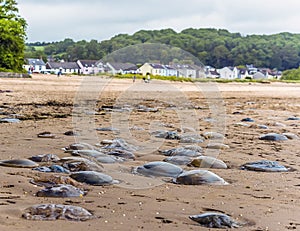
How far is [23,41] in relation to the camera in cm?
3688

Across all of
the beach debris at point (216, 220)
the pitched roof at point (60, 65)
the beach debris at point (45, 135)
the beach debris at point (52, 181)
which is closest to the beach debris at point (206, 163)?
the beach debris at point (52, 181)

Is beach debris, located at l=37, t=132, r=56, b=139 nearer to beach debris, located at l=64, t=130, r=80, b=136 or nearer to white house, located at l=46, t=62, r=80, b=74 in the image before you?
beach debris, located at l=64, t=130, r=80, b=136

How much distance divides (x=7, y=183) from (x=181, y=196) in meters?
1.30

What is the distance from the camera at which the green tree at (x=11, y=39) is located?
1356 inches

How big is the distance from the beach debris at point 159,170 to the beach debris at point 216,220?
4.25 ft

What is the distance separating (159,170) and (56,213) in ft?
5.30

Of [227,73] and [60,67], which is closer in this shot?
[227,73]

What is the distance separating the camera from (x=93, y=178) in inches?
148

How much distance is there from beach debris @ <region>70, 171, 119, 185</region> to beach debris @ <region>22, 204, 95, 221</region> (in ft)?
2.79

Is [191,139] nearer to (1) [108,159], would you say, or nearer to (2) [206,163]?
(2) [206,163]

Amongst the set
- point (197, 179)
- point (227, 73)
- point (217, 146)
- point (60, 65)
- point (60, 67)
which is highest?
point (60, 65)

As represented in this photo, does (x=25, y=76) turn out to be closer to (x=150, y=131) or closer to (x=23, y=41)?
(x=23, y=41)

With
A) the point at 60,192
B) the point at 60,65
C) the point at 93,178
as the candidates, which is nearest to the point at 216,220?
the point at 60,192

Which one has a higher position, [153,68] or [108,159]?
[153,68]
